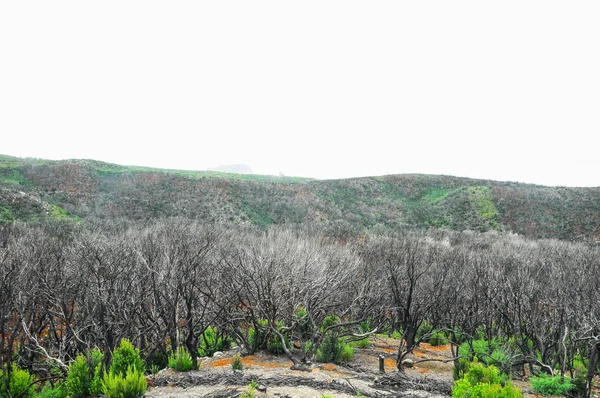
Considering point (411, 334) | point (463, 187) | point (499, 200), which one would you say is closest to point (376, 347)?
point (411, 334)

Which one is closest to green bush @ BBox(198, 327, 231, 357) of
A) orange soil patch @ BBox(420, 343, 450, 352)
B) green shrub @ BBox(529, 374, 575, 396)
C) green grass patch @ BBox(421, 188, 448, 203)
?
orange soil patch @ BBox(420, 343, 450, 352)

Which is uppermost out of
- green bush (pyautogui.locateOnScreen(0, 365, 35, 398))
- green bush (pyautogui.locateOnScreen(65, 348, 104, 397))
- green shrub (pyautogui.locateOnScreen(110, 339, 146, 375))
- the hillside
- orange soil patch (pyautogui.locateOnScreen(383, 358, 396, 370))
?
the hillside

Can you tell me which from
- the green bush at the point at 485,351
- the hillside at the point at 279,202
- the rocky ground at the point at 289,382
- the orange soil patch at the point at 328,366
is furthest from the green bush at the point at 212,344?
the hillside at the point at 279,202

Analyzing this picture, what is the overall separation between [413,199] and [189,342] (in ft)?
198

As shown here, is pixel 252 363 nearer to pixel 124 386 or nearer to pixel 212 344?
pixel 212 344

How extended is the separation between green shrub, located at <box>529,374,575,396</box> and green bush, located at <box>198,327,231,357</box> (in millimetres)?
12856

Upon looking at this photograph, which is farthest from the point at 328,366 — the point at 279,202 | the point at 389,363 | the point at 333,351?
the point at 279,202

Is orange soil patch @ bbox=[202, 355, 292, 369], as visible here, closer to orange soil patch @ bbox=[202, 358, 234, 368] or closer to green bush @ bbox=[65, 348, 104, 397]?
orange soil patch @ bbox=[202, 358, 234, 368]

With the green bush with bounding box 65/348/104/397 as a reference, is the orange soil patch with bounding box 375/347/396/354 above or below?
below

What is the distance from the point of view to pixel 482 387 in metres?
7.54

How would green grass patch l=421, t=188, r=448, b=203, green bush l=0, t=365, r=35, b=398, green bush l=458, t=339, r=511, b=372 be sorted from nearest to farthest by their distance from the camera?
green bush l=0, t=365, r=35, b=398
green bush l=458, t=339, r=511, b=372
green grass patch l=421, t=188, r=448, b=203

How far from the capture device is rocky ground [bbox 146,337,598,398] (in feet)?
29.2

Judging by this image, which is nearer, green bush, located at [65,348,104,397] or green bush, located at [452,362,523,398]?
green bush, located at [452,362,523,398]

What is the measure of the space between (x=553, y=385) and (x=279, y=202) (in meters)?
42.9
